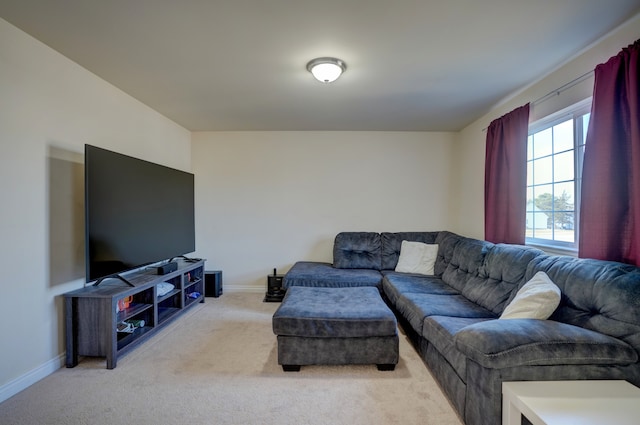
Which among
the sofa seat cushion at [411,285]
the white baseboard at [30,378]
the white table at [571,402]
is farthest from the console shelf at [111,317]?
the white table at [571,402]

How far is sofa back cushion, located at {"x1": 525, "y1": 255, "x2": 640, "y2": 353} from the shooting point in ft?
4.76

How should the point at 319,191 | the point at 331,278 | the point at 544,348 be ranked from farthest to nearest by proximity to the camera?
the point at 319,191, the point at 331,278, the point at 544,348

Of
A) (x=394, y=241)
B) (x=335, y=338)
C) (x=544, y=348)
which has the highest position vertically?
(x=394, y=241)

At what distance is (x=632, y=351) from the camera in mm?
1391

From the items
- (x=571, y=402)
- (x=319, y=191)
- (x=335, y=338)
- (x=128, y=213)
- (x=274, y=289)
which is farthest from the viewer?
(x=319, y=191)

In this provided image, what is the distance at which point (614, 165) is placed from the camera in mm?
1801

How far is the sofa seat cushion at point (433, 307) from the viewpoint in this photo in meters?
2.22

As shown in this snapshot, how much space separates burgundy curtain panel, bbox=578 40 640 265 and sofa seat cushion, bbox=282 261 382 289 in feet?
6.55

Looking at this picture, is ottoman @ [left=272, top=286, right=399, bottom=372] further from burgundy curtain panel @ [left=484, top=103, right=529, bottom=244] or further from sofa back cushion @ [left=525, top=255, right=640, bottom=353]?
burgundy curtain panel @ [left=484, top=103, right=529, bottom=244]

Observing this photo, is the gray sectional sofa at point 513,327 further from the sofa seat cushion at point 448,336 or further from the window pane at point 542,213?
the window pane at point 542,213

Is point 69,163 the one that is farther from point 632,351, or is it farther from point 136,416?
point 632,351

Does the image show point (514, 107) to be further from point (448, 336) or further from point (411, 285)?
point (448, 336)

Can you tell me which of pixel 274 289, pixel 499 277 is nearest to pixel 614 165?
pixel 499 277

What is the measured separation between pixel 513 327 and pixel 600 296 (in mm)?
559
